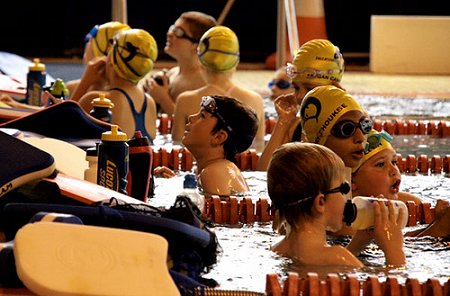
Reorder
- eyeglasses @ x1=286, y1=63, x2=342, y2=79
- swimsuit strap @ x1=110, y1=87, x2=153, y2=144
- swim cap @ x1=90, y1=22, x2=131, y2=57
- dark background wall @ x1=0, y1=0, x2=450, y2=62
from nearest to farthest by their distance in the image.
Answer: eyeglasses @ x1=286, y1=63, x2=342, y2=79, swimsuit strap @ x1=110, y1=87, x2=153, y2=144, swim cap @ x1=90, y1=22, x2=131, y2=57, dark background wall @ x1=0, y1=0, x2=450, y2=62

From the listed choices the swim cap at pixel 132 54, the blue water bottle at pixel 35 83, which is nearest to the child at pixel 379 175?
the swim cap at pixel 132 54

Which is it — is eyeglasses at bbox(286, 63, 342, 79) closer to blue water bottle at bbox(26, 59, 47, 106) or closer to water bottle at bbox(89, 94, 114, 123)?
water bottle at bbox(89, 94, 114, 123)

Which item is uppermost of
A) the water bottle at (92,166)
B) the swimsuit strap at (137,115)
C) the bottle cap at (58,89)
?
the water bottle at (92,166)

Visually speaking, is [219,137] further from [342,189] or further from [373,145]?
[342,189]

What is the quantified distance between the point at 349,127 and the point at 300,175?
0.87m

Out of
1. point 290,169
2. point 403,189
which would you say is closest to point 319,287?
point 290,169

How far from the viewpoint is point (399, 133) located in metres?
8.32

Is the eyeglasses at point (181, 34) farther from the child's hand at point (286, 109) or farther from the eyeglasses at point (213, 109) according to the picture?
the eyeglasses at point (213, 109)

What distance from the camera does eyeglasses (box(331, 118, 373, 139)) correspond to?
475cm

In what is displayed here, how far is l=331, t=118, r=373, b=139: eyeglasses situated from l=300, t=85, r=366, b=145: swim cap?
27 mm

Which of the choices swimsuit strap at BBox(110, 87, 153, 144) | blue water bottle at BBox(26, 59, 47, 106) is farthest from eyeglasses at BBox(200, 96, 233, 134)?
blue water bottle at BBox(26, 59, 47, 106)

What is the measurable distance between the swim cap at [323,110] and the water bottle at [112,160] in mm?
968

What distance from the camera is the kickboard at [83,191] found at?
3.87 metres

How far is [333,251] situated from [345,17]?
38.9ft
